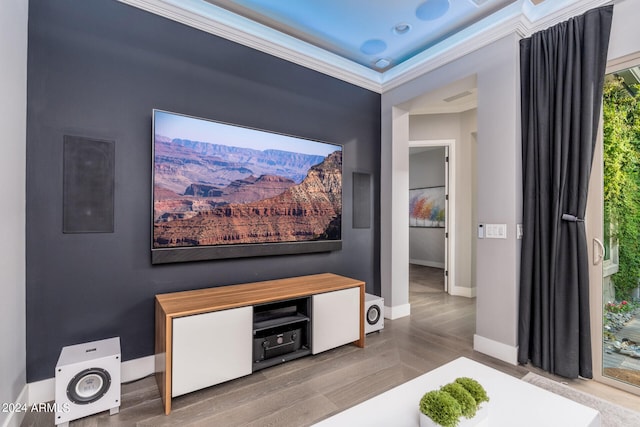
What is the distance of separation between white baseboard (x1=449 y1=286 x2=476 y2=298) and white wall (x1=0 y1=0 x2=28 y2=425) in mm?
4857

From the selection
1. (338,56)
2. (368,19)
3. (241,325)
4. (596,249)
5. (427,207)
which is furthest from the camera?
(427,207)

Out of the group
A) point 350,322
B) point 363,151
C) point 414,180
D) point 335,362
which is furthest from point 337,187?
point 414,180

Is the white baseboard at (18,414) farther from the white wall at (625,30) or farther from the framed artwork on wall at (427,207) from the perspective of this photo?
the framed artwork on wall at (427,207)

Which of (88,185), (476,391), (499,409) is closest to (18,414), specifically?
(88,185)

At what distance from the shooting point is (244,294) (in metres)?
2.36

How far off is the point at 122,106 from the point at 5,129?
713 millimetres

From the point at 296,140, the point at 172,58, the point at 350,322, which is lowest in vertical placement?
the point at 350,322

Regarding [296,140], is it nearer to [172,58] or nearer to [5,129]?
[172,58]

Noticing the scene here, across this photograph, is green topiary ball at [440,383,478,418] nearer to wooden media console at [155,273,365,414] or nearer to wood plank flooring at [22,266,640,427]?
wood plank flooring at [22,266,640,427]

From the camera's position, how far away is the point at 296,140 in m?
3.00

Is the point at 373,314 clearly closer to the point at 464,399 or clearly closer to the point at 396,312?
the point at 396,312

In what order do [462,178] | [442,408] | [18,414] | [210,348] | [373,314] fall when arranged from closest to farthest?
[442,408] < [18,414] < [210,348] < [373,314] < [462,178]

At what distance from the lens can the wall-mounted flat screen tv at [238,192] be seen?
231 centimetres

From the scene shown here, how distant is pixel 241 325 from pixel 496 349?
2.12 meters
